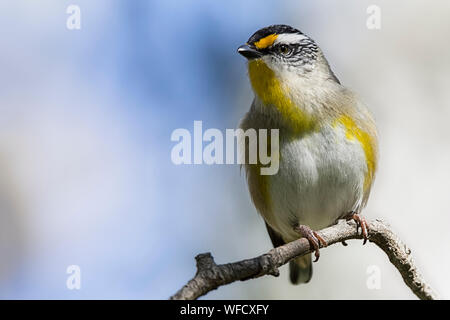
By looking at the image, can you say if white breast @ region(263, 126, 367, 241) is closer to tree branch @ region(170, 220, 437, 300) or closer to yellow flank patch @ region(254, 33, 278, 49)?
tree branch @ region(170, 220, 437, 300)

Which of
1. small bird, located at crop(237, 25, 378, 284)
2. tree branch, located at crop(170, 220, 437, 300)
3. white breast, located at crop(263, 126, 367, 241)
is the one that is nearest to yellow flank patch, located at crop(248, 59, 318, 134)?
small bird, located at crop(237, 25, 378, 284)

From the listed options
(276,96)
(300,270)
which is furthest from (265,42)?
(300,270)

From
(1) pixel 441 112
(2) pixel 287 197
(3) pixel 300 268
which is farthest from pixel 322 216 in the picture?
(1) pixel 441 112

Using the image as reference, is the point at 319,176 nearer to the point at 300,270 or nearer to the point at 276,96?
the point at 276,96

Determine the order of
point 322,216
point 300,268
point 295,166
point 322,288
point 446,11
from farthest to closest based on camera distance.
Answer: point 446,11 → point 322,288 → point 300,268 → point 322,216 → point 295,166

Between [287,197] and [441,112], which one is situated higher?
[441,112]

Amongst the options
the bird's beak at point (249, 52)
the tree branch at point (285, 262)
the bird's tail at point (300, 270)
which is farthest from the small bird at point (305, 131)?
the bird's tail at point (300, 270)

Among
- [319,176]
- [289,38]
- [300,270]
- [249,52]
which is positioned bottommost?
[300,270]

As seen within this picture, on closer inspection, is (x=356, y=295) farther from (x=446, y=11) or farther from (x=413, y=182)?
(x=446, y=11)
